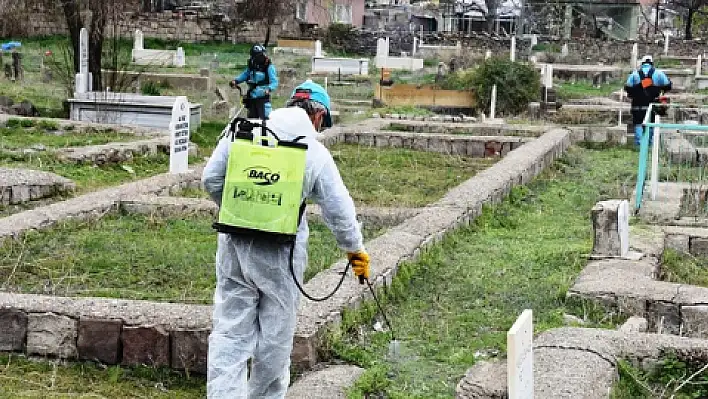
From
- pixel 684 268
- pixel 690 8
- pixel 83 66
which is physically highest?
pixel 690 8

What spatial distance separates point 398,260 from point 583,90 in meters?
23.4

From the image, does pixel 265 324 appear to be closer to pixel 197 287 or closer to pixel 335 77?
pixel 197 287

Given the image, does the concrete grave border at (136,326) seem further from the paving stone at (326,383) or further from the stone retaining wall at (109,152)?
the stone retaining wall at (109,152)

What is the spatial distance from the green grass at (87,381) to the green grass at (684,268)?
4.32 m

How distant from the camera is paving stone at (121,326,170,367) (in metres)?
6.27

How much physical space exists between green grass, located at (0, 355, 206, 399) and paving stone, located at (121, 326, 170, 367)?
65mm

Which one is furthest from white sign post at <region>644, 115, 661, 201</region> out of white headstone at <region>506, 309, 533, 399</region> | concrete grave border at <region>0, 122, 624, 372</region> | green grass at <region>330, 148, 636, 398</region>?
white headstone at <region>506, 309, 533, 399</region>

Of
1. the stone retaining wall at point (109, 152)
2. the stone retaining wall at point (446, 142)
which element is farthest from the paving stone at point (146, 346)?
the stone retaining wall at point (446, 142)

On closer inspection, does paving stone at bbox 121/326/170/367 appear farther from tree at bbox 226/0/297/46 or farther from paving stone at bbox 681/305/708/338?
tree at bbox 226/0/297/46

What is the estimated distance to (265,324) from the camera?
5309 millimetres

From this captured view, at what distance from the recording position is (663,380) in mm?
6133

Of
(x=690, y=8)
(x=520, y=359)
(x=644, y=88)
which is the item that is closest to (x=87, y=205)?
(x=520, y=359)

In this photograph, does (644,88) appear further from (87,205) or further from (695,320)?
(695,320)

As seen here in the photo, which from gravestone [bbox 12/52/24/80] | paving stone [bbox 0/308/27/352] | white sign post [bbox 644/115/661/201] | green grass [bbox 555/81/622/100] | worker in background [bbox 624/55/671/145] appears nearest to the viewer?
paving stone [bbox 0/308/27/352]
